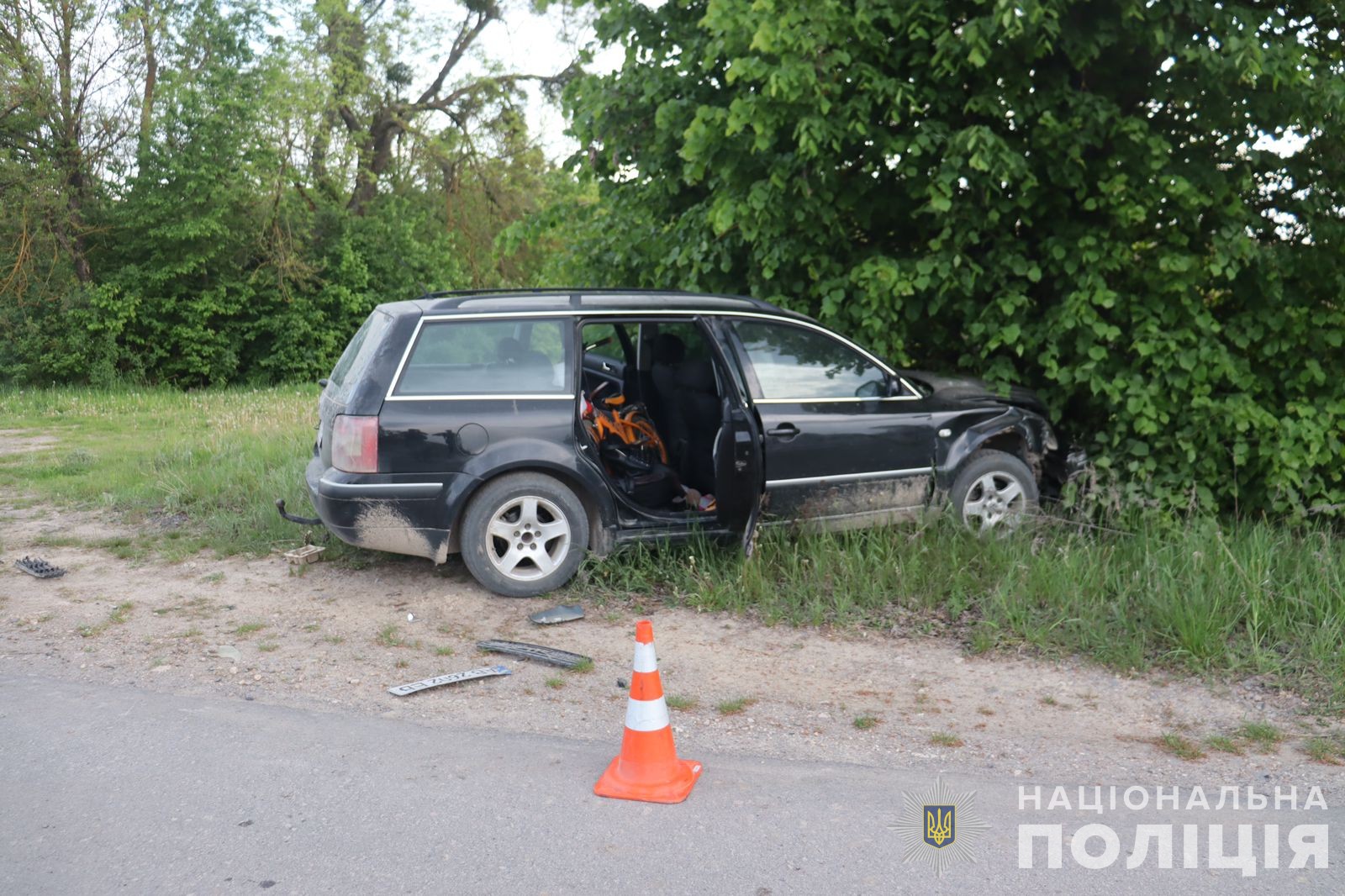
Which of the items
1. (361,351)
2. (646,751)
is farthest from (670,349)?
(646,751)

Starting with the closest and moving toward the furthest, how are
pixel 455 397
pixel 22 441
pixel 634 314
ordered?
pixel 455 397
pixel 634 314
pixel 22 441

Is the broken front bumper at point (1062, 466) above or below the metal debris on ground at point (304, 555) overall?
above

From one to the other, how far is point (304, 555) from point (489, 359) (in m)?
1.96

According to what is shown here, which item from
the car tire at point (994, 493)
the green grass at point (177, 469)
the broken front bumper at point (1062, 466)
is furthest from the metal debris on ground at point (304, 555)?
the broken front bumper at point (1062, 466)

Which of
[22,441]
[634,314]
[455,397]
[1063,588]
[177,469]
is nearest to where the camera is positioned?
[1063,588]

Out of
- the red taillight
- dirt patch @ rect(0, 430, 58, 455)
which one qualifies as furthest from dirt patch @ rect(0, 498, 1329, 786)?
dirt patch @ rect(0, 430, 58, 455)

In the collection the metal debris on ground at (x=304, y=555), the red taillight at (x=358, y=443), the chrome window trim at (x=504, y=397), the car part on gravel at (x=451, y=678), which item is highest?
the chrome window trim at (x=504, y=397)

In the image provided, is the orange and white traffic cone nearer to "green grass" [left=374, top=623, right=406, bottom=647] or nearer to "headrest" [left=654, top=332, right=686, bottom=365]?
"green grass" [left=374, top=623, right=406, bottom=647]

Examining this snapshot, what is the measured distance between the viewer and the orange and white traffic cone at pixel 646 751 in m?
4.20

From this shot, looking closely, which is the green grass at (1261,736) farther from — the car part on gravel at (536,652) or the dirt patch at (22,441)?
the dirt patch at (22,441)

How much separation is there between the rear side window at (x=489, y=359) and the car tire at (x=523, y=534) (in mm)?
561

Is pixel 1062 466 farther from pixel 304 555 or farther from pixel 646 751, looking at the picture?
pixel 304 555

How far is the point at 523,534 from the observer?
679 cm

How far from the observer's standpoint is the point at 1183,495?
8.05 m
